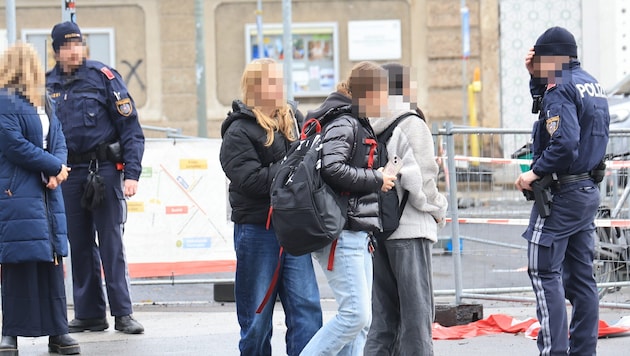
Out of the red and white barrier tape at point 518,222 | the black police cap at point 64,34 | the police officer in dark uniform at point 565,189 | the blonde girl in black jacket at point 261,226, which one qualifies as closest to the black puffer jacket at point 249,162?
the blonde girl in black jacket at point 261,226

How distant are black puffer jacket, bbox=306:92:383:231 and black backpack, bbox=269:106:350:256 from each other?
5 cm

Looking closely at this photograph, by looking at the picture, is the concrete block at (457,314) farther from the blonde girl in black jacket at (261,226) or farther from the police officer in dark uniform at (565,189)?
the blonde girl in black jacket at (261,226)

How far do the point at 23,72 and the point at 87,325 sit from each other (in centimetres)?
193

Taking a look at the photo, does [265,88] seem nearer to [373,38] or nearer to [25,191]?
[25,191]

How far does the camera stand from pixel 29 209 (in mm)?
6590

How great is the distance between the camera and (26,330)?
669cm

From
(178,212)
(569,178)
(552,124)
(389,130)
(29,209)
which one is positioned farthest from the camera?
(178,212)

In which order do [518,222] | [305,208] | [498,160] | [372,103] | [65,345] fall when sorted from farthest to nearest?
1. [498,160]
2. [518,222]
3. [65,345]
4. [372,103]
5. [305,208]

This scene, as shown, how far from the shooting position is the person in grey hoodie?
5.71 meters

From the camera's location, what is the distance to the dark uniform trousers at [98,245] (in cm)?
746

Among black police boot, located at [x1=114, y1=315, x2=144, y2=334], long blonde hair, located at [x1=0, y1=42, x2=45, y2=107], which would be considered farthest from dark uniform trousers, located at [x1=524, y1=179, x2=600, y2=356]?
long blonde hair, located at [x1=0, y1=42, x2=45, y2=107]

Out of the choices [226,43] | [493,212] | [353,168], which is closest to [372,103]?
[353,168]

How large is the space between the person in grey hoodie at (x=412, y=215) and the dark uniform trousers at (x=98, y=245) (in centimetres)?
237

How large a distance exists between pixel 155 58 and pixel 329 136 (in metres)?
16.3
